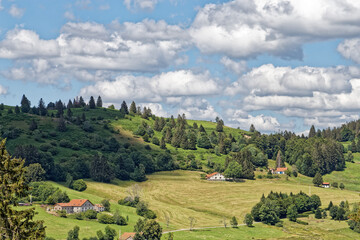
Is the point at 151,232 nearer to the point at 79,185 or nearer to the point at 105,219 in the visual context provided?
the point at 105,219

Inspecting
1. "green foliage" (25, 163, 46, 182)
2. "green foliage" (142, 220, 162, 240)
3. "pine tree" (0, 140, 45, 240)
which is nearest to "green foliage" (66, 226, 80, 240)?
"green foliage" (142, 220, 162, 240)

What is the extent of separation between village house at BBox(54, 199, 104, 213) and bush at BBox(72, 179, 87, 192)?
27765 mm

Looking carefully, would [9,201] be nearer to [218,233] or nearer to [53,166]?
[218,233]

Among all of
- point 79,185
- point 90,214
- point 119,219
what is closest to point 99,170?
point 79,185

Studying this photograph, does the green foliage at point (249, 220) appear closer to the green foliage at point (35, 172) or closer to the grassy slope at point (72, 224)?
the grassy slope at point (72, 224)

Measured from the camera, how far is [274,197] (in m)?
171

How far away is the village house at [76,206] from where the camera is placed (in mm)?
137625

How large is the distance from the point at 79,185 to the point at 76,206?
32328mm

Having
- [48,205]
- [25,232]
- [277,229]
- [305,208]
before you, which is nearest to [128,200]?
[48,205]

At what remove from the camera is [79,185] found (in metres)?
171

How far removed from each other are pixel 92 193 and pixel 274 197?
71903 millimetres

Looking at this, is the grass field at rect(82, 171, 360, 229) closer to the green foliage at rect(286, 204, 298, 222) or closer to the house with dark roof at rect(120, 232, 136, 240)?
the green foliage at rect(286, 204, 298, 222)

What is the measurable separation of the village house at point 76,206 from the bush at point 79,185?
27.8 meters

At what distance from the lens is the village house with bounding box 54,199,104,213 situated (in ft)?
452
